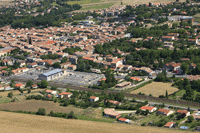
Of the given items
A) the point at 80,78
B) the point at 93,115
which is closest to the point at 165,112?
the point at 93,115

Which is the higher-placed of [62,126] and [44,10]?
[44,10]

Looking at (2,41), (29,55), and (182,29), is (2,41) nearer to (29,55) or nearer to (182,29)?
(29,55)

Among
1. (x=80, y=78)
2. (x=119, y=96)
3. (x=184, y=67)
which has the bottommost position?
(x=80, y=78)

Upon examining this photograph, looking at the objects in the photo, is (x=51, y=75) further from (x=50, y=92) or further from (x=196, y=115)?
(x=196, y=115)

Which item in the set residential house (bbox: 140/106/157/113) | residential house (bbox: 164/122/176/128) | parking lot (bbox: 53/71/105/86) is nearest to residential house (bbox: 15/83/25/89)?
parking lot (bbox: 53/71/105/86)


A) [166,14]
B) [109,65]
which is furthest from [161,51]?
[166,14]

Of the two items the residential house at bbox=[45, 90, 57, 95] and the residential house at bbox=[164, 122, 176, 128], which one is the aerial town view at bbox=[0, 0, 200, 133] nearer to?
the residential house at bbox=[164, 122, 176, 128]
